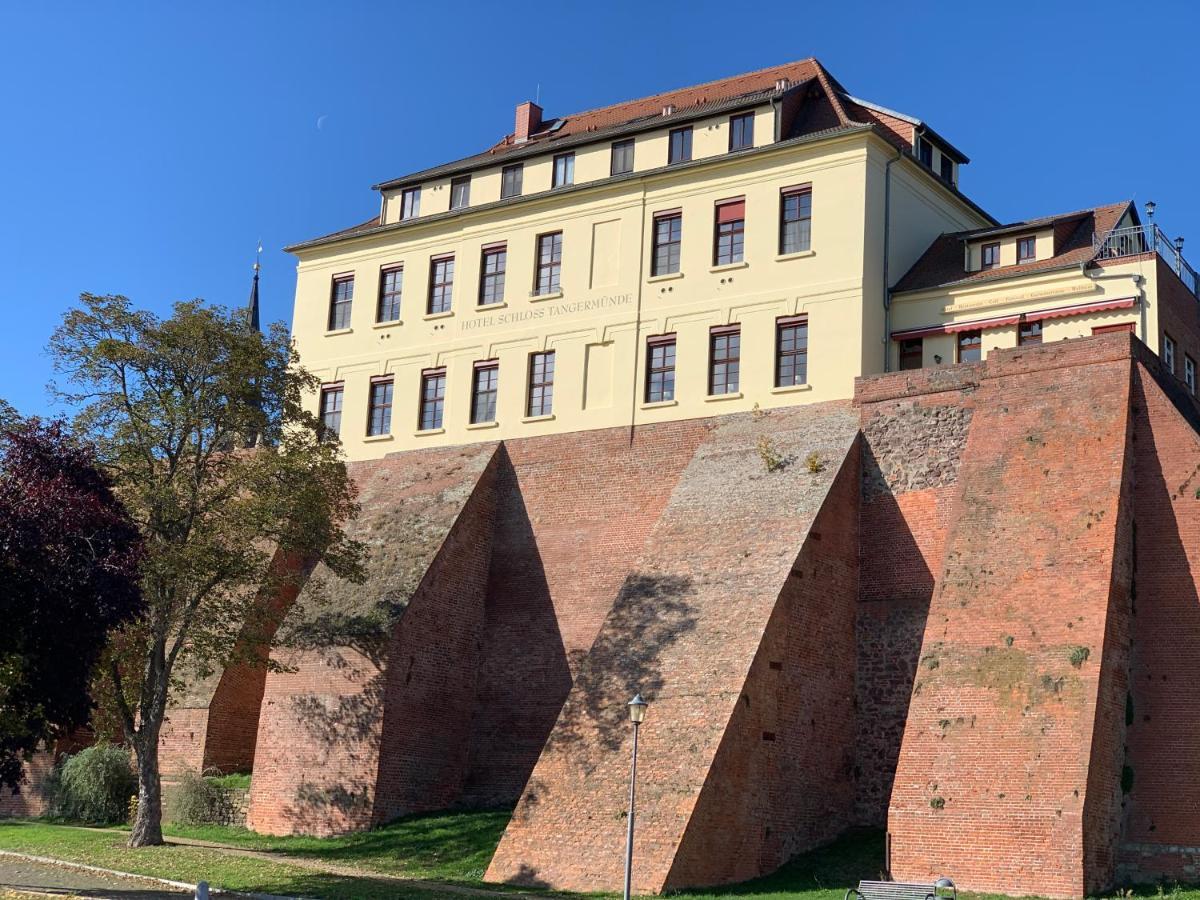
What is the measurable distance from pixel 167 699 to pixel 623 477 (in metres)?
10.0

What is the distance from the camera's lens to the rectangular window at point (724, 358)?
28578mm

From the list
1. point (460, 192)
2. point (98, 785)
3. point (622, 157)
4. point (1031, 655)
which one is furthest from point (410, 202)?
point (1031, 655)

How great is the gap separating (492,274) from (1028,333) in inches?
478

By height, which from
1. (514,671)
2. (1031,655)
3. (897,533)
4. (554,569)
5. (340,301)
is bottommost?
(514,671)

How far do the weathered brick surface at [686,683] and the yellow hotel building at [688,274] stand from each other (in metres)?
2.62

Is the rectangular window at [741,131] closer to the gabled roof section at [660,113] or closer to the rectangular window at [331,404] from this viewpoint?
the gabled roof section at [660,113]

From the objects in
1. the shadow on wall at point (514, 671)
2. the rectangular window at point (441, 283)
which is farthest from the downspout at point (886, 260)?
the rectangular window at point (441, 283)

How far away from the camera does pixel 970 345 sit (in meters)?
27.6

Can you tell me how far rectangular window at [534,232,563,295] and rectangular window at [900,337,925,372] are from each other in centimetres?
784

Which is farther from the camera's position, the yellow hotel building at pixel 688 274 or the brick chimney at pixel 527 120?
the brick chimney at pixel 527 120

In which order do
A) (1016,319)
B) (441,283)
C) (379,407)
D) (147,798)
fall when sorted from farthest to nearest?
1. (379,407)
2. (441,283)
3. (1016,319)
4. (147,798)

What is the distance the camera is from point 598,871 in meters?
20.8

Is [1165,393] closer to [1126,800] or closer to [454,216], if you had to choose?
[1126,800]

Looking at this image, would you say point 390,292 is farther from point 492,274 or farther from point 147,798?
point 147,798
